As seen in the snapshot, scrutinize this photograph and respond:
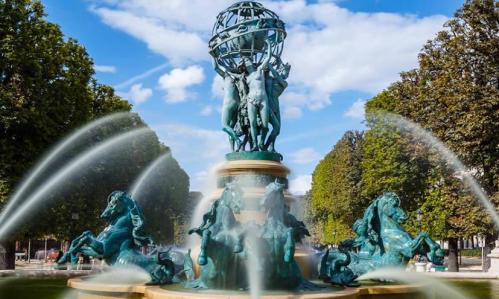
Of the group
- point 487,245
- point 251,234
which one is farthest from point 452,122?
point 251,234

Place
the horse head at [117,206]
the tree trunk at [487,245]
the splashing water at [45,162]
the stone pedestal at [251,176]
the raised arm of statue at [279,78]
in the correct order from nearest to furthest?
the horse head at [117,206]
the stone pedestal at [251,176]
the raised arm of statue at [279,78]
the splashing water at [45,162]
the tree trunk at [487,245]

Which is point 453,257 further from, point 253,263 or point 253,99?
point 253,263

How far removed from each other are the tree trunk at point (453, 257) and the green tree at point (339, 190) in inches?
372

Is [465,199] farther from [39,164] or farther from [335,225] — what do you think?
[335,225]

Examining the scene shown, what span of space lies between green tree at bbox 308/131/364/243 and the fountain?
1262 inches

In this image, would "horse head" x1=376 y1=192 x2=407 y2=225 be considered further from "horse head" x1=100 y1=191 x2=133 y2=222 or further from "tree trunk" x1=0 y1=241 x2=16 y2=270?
"tree trunk" x1=0 y1=241 x2=16 y2=270

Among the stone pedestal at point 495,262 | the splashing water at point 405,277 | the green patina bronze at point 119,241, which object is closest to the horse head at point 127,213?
the green patina bronze at point 119,241

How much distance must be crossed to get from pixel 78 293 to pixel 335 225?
170 ft

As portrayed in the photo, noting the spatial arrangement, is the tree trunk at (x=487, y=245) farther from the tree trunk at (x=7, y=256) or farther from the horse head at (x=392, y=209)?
the tree trunk at (x=7, y=256)

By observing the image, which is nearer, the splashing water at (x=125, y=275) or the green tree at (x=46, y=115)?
the splashing water at (x=125, y=275)

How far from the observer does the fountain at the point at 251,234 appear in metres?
11.8

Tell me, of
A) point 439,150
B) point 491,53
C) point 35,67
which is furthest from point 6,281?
point 491,53

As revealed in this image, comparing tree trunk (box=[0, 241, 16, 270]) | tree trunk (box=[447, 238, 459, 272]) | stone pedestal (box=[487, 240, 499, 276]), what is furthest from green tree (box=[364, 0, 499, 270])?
tree trunk (box=[0, 241, 16, 270])

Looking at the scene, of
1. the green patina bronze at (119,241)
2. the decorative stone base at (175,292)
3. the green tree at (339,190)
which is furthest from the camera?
the green tree at (339,190)
